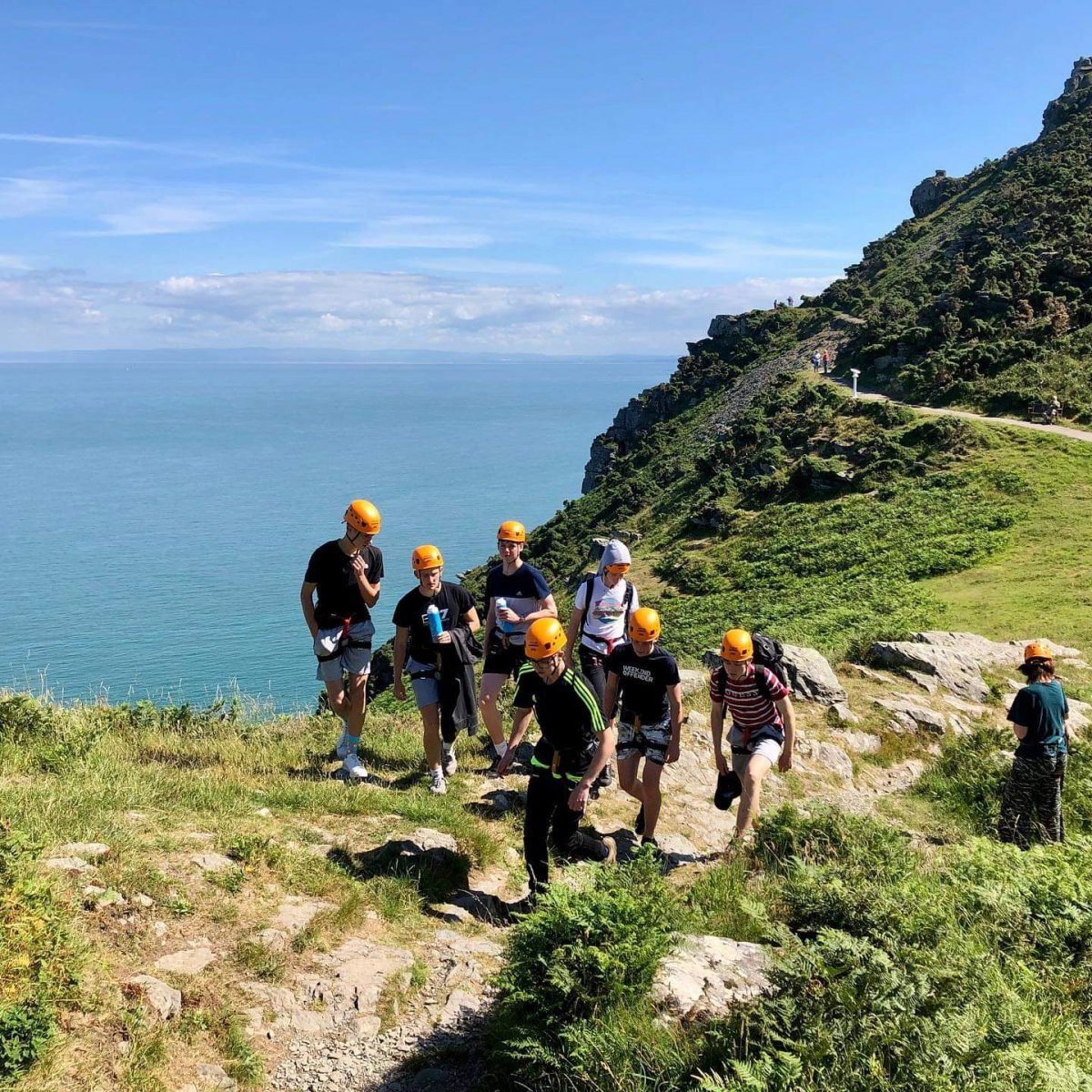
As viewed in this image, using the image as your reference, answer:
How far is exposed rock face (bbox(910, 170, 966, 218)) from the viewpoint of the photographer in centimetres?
8956

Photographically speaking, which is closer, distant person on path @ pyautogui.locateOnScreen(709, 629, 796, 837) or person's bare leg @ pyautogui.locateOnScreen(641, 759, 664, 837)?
person's bare leg @ pyautogui.locateOnScreen(641, 759, 664, 837)

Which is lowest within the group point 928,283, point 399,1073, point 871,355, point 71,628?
point 71,628

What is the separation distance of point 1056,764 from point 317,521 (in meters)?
100

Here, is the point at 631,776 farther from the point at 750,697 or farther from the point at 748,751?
the point at 750,697

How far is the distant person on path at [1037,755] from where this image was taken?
7.37m

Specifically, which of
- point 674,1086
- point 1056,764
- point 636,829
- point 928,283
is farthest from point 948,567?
point 928,283

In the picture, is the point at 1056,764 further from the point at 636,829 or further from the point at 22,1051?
the point at 22,1051

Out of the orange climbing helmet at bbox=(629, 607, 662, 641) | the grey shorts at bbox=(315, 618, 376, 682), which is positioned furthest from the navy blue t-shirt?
the orange climbing helmet at bbox=(629, 607, 662, 641)

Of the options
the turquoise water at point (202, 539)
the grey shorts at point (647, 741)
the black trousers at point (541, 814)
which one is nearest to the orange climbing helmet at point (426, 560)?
the grey shorts at point (647, 741)

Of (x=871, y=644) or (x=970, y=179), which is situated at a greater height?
(x=970, y=179)

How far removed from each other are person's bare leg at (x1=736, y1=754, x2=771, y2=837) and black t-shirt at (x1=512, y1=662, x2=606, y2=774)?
1919mm

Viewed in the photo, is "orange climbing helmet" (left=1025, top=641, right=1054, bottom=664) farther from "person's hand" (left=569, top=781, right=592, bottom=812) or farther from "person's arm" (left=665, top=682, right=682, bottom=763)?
"person's hand" (left=569, top=781, right=592, bottom=812)

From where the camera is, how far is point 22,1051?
155 inches

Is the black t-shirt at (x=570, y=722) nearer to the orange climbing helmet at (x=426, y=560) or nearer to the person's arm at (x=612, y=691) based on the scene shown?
the person's arm at (x=612, y=691)
